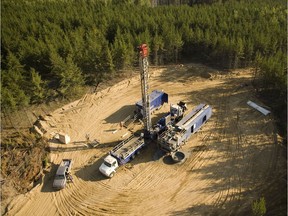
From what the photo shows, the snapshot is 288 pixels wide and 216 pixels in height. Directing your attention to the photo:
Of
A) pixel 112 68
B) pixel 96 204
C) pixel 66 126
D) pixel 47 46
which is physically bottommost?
pixel 96 204

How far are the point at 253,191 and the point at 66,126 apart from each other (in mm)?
28715

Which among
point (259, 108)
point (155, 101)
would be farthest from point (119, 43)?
point (259, 108)

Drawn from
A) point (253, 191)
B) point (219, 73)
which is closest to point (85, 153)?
point (253, 191)

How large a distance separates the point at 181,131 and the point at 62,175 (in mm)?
16340

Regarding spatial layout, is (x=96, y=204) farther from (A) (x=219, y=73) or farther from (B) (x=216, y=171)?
(A) (x=219, y=73)

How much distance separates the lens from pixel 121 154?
1363 inches

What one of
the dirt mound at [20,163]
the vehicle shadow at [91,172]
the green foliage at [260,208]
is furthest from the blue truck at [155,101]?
the green foliage at [260,208]

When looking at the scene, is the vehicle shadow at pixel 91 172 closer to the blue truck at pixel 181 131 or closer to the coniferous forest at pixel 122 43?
the blue truck at pixel 181 131

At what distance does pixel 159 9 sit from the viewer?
78.9 metres

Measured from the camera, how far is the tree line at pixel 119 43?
47.2 meters

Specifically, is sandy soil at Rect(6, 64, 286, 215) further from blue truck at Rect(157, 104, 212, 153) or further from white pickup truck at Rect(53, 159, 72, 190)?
blue truck at Rect(157, 104, 212, 153)

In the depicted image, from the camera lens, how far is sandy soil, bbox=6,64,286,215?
30.3 meters

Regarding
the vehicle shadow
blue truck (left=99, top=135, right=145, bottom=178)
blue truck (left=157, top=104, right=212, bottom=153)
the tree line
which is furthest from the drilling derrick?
the tree line

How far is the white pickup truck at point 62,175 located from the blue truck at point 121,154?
446 centimetres
